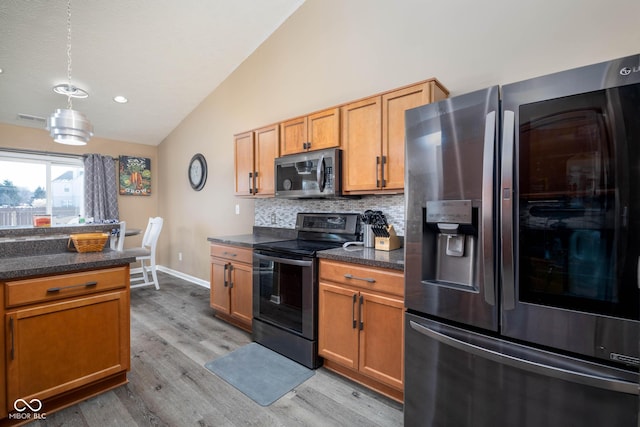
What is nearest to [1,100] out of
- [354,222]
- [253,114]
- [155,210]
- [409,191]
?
[155,210]

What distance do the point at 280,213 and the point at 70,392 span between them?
221cm

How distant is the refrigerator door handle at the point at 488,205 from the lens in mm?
1260

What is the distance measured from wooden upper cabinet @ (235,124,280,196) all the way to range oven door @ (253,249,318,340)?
77 cm

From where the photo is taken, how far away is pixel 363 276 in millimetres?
1957

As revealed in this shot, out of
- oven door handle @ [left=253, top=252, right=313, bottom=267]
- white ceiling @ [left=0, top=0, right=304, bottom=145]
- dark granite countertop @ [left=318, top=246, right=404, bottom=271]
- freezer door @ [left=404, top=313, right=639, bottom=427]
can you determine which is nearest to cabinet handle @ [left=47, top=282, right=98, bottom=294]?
oven door handle @ [left=253, top=252, right=313, bottom=267]

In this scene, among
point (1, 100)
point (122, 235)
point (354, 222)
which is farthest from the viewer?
point (122, 235)

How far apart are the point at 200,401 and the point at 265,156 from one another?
2.13 m

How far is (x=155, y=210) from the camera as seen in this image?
5609 mm

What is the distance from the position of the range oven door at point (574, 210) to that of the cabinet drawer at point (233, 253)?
7.00 feet


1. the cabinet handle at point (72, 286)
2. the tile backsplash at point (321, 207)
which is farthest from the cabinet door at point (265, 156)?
the cabinet handle at point (72, 286)

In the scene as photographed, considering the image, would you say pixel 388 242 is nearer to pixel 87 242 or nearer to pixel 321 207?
pixel 321 207

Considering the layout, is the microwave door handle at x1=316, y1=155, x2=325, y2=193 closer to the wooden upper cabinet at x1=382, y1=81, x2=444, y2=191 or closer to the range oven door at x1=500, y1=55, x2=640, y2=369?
the wooden upper cabinet at x1=382, y1=81, x2=444, y2=191

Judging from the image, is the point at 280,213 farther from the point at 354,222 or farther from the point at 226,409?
the point at 226,409

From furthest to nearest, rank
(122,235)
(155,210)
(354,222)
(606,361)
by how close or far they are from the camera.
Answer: (155,210) < (122,235) < (354,222) < (606,361)
